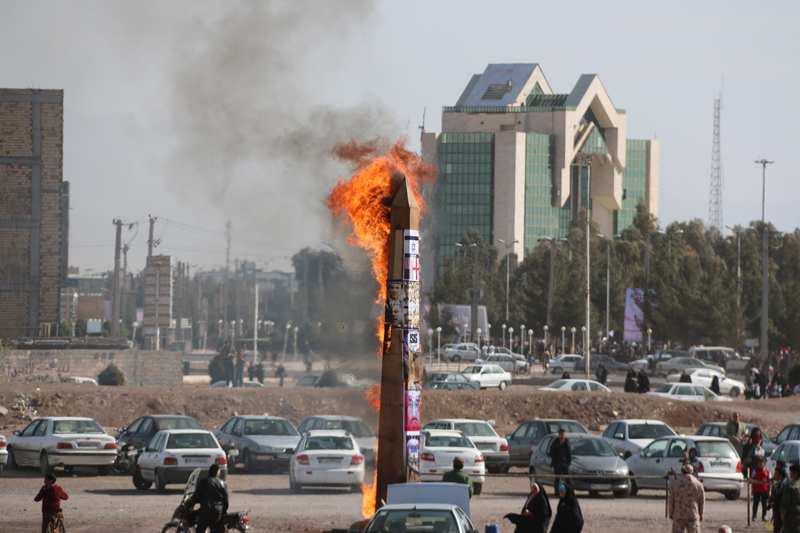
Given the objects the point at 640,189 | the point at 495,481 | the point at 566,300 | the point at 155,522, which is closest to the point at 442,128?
the point at 640,189

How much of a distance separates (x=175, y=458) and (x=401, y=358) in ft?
25.4

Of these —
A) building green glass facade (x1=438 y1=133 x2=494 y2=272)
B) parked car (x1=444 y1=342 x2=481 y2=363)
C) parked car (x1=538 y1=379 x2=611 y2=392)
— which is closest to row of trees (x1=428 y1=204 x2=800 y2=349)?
parked car (x1=444 y1=342 x2=481 y2=363)

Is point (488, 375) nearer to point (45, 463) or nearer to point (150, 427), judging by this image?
point (150, 427)

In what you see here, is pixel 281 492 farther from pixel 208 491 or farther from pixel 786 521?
pixel 786 521

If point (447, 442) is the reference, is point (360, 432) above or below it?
above

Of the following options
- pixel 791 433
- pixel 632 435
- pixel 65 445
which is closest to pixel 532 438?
pixel 632 435

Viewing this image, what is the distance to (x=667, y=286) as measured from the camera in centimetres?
6456

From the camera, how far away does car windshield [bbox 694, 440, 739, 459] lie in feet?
67.9

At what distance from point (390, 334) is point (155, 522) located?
5554 mm

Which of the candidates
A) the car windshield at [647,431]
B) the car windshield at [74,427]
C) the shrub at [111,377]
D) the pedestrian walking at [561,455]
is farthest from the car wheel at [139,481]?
the shrub at [111,377]

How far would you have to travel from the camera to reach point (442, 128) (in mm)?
126875

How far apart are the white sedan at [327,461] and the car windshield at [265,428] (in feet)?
13.8

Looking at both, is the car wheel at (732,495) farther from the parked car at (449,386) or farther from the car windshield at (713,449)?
the parked car at (449,386)

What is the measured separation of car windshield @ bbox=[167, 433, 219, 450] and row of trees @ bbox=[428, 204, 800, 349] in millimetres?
43949
